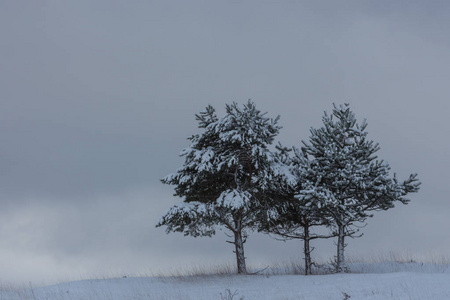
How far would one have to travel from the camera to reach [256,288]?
1889cm

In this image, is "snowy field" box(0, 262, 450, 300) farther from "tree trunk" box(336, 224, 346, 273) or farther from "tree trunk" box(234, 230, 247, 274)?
"tree trunk" box(336, 224, 346, 273)

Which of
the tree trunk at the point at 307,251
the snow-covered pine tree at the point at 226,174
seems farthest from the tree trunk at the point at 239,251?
the tree trunk at the point at 307,251

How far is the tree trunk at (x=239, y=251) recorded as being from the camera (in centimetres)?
2362

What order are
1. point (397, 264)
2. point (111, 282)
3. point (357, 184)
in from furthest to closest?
point (397, 264) < point (357, 184) < point (111, 282)

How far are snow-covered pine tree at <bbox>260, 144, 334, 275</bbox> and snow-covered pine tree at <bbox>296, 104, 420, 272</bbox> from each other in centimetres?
44

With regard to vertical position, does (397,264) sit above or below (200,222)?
below

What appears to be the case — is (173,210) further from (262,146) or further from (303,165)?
(303,165)

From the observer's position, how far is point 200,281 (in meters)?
21.5

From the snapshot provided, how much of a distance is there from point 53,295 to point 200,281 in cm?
669

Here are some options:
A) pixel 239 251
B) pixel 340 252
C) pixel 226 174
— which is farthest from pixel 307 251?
pixel 226 174

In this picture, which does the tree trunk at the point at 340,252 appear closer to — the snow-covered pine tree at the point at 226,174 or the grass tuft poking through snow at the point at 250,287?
the grass tuft poking through snow at the point at 250,287

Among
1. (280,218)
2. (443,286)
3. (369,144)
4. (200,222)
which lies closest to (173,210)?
(200,222)

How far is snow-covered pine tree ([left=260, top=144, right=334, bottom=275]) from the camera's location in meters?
23.4

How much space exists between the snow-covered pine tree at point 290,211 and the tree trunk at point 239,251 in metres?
1.78
